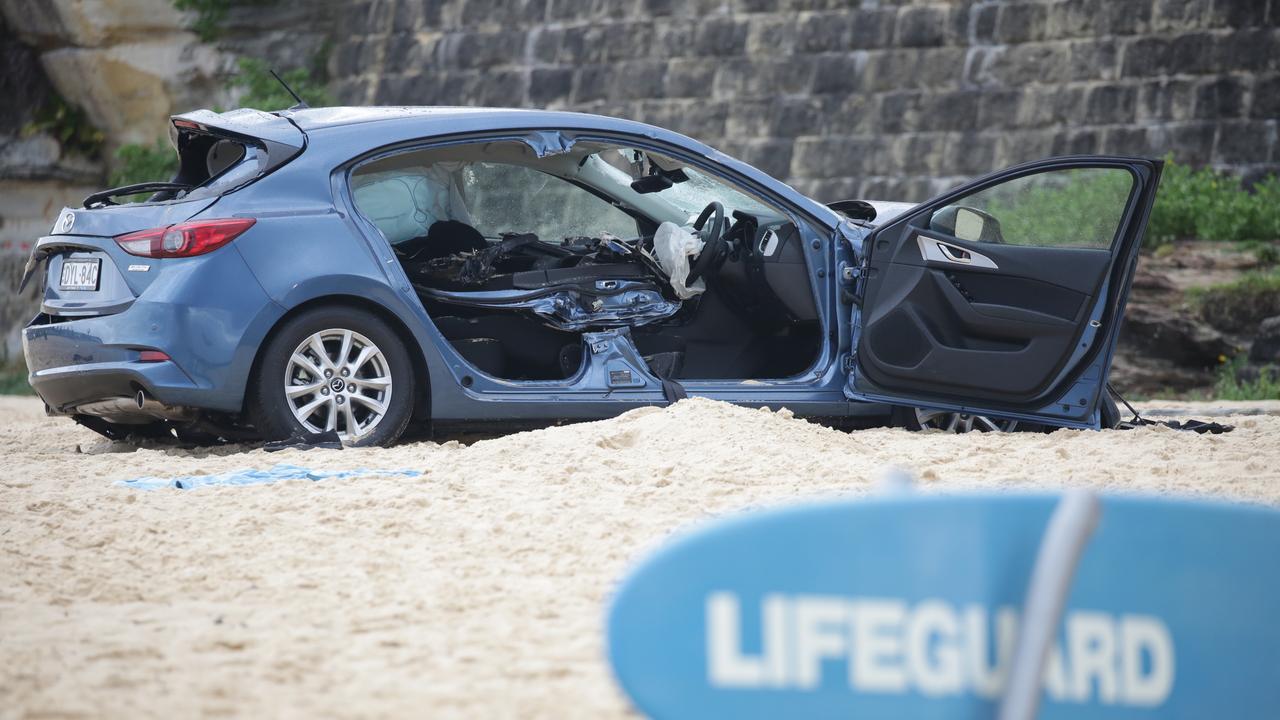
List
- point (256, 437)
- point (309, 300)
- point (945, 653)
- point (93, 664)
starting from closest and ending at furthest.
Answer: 1. point (945, 653)
2. point (93, 664)
3. point (309, 300)
4. point (256, 437)

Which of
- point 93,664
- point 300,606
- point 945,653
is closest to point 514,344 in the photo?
point 300,606

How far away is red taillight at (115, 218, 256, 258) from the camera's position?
6.12 m

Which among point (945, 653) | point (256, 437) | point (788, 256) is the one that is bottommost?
point (256, 437)

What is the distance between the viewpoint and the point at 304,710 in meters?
2.93

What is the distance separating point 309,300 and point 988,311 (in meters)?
2.90

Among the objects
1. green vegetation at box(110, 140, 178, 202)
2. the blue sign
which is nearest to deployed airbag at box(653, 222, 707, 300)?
the blue sign

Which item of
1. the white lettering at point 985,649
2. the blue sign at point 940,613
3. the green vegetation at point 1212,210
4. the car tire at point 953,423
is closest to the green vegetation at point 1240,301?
the green vegetation at point 1212,210

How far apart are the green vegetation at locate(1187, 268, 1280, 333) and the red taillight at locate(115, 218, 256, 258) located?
29.5 feet

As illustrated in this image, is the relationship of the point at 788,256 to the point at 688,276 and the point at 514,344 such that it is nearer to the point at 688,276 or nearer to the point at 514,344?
the point at 688,276

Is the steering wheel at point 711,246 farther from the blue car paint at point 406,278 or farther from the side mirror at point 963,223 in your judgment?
the side mirror at point 963,223

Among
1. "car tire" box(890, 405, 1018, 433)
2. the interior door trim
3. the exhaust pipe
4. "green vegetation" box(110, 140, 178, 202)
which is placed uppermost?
"green vegetation" box(110, 140, 178, 202)

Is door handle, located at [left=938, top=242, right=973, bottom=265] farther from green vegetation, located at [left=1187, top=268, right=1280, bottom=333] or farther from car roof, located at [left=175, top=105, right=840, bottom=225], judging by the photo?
green vegetation, located at [left=1187, top=268, right=1280, bottom=333]

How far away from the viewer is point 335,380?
630 centimetres

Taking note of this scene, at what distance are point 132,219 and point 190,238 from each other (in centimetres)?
36
